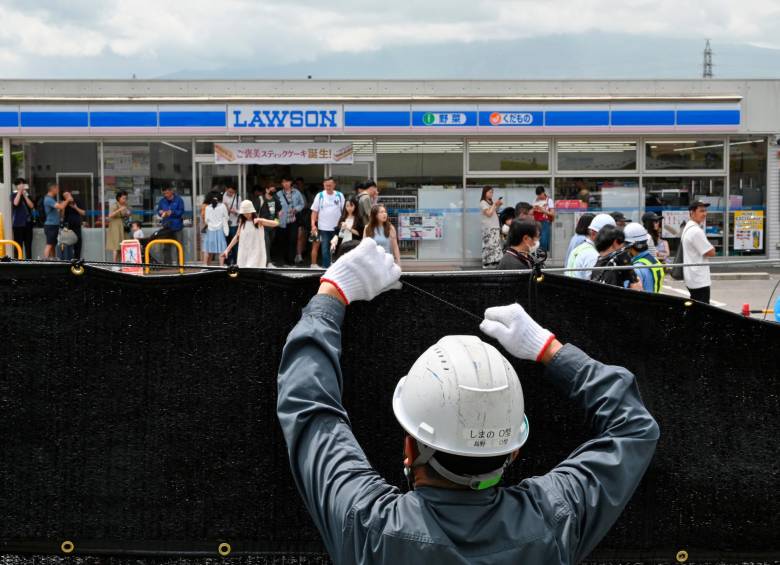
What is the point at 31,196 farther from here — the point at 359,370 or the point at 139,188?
the point at 359,370

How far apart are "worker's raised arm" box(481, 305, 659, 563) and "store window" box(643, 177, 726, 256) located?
815 inches

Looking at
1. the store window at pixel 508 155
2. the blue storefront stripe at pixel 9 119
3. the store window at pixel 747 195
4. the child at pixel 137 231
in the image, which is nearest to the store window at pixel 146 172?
the child at pixel 137 231

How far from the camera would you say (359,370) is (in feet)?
11.2

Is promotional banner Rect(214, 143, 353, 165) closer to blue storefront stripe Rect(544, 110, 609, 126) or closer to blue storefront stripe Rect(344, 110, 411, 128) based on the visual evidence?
blue storefront stripe Rect(344, 110, 411, 128)

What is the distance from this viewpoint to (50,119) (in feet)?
69.5

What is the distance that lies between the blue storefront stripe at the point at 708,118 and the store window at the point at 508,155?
10.6 feet

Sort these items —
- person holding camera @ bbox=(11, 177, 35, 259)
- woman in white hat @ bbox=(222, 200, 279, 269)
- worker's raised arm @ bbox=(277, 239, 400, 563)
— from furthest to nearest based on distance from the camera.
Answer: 1. person holding camera @ bbox=(11, 177, 35, 259)
2. woman in white hat @ bbox=(222, 200, 279, 269)
3. worker's raised arm @ bbox=(277, 239, 400, 563)

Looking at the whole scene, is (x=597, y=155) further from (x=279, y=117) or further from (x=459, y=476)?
(x=459, y=476)

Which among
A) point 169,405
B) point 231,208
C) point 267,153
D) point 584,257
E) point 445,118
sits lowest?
point 169,405

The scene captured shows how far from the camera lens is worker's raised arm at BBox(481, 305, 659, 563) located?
7.47 feet

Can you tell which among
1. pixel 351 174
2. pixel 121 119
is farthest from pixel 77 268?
pixel 121 119

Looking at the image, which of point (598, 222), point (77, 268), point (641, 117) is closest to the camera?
point (77, 268)

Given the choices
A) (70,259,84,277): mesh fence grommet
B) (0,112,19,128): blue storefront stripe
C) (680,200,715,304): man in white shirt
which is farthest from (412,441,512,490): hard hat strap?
(0,112,19,128): blue storefront stripe

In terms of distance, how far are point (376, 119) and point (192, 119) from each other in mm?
4143
